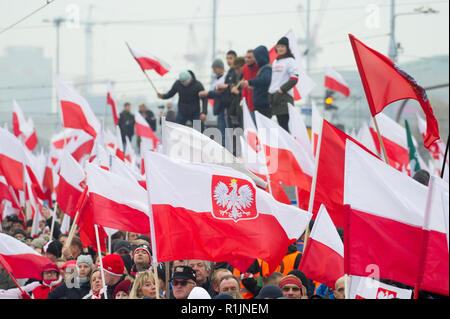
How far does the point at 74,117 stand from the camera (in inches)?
583

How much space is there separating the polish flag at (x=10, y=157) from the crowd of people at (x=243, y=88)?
10.2 ft

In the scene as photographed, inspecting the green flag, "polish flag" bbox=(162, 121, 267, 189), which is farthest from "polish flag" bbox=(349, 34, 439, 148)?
the green flag

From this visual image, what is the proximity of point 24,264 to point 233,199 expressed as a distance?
254cm

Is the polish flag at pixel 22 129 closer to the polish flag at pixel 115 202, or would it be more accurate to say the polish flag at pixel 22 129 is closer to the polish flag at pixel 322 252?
the polish flag at pixel 115 202

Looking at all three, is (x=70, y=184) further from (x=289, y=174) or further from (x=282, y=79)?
(x=282, y=79)

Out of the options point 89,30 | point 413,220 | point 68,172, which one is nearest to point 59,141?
point 68,172

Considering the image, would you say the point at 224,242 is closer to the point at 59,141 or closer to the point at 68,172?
the point at 68,172

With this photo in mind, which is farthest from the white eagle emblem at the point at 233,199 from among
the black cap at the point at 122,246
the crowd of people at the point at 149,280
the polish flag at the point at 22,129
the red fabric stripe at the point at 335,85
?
the red fabric stripe at the point at 335,85

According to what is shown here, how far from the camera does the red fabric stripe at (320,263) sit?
759 centimetres

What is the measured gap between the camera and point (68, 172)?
1210cm

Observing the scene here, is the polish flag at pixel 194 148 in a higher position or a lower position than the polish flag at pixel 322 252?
higher

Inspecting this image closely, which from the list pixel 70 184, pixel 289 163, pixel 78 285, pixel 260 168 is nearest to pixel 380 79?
pixel 289 163

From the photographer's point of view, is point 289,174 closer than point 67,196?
Yes
